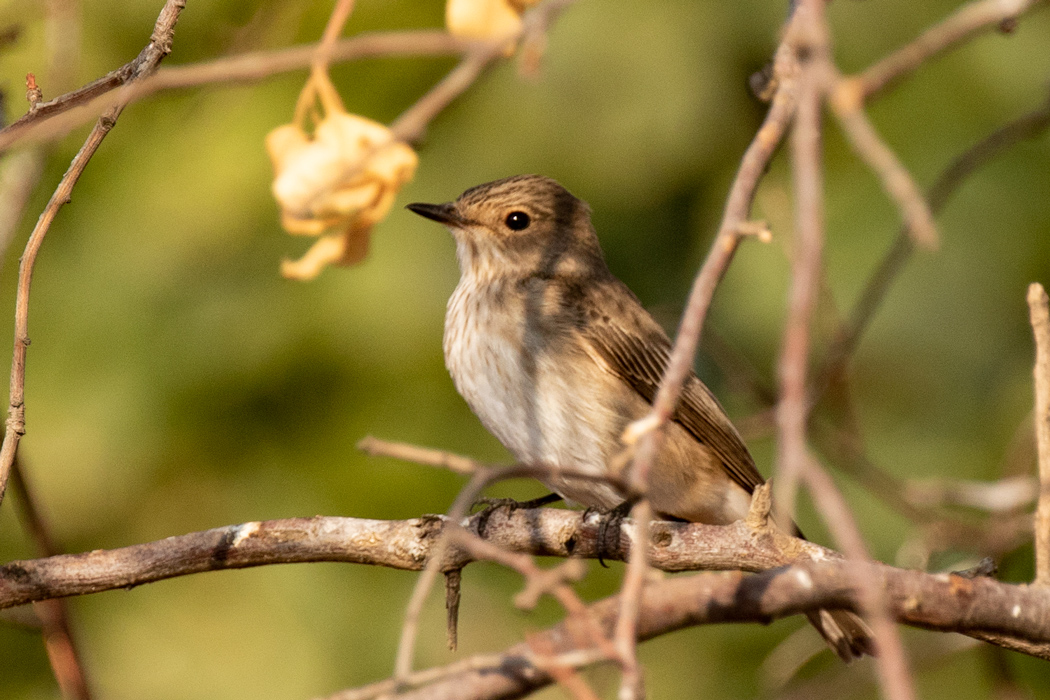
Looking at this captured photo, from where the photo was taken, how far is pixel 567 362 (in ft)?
14.4

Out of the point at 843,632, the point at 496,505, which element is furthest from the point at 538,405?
the point at 843,632

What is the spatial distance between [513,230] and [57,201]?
105 inches

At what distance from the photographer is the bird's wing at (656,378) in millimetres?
4531

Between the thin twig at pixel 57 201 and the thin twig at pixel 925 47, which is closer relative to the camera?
the thin twig at pixel 925 47

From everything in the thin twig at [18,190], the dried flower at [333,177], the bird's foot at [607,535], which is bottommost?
the dried flower at [333,177]

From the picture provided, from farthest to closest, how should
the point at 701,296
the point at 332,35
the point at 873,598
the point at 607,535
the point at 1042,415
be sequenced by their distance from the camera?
the point at 607,535, the point at 1042,415, the point at 332,35, the point at 701,296, the point at 873,598

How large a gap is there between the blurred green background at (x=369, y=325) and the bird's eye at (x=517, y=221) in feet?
1.70

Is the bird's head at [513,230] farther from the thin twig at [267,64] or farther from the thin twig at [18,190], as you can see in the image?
the thin twig at [267,64]

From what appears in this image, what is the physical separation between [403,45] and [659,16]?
13.1ft

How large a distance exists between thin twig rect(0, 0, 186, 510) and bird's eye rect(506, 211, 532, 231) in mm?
2521

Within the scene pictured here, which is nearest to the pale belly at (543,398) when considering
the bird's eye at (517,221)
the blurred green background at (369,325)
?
the bird's eye at (517,221)

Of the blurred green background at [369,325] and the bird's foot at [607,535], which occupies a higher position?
the blurred green background at [369,325]

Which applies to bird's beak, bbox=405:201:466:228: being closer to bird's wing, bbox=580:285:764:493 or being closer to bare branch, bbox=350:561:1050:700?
bird's wing, bbox=580:285:764:493

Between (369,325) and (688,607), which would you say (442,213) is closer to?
(369,325)
